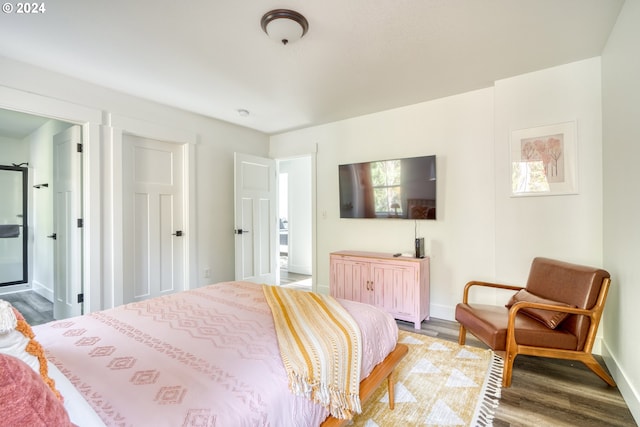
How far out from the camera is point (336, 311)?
1755 millimetres

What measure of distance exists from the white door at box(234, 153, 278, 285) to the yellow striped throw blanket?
2.66 metres

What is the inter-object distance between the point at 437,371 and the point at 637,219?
161 cm

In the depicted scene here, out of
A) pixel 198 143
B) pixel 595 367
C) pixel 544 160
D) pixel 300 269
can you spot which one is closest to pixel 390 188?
pixel 544 160

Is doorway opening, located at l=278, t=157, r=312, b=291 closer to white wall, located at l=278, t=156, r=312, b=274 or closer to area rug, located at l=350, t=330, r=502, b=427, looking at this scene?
white wall, located at l=278, t=156, r=312, b=274

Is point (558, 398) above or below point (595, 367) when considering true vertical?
below

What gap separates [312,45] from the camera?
7.52ft

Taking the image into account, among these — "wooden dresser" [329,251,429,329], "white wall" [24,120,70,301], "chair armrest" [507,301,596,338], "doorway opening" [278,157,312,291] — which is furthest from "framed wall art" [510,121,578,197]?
"white wall" [24,120,70,301]

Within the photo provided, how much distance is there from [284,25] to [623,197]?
2569 mm

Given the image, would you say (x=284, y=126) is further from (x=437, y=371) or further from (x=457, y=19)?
(x=437, y=371)

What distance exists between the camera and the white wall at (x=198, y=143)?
2.64m

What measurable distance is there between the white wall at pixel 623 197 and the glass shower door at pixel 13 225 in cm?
708

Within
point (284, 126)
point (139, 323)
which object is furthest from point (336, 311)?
point (284, 126)

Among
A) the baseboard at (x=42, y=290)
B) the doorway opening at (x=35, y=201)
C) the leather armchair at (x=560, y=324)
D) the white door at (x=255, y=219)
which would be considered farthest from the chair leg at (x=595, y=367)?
the baseboard at (x=42, y=290)

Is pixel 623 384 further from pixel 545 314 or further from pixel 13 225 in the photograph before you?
pixel 13 225
